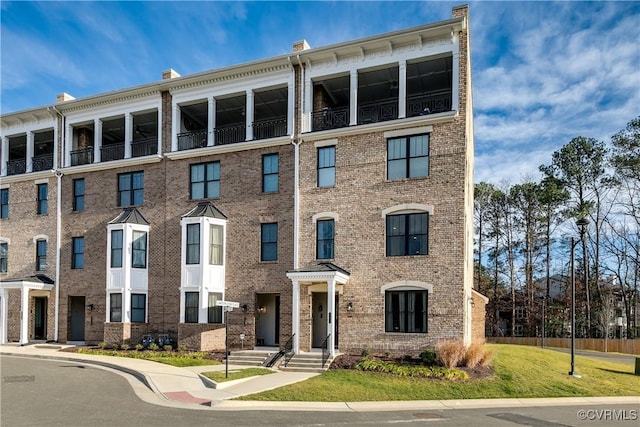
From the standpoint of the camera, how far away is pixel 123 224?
24969 mm

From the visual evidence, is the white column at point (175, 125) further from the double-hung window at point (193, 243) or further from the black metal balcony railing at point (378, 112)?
the black metal balcony railing at point (378, 112)

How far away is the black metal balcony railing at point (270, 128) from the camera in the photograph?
23.8 meters

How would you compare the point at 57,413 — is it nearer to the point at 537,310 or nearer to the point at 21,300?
the point at 21,300

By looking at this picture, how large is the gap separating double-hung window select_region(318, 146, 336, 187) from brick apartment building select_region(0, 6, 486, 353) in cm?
7

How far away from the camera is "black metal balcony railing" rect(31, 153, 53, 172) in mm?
29469

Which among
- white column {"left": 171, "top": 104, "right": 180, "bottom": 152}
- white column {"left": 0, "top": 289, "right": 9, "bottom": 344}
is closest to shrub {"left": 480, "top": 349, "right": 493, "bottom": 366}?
white column {"left": 171, "top": 104, "right": 180, "bottom": 152}

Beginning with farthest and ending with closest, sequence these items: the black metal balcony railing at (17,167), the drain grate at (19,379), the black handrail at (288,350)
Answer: the black metal balcony railing at (17,167) → the black handrail at (288,350) → the drain grate at (19,379)

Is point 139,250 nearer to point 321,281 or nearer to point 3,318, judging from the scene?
point 3,318

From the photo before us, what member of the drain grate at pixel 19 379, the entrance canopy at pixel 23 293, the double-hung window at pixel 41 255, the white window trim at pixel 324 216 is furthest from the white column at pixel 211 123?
the drain grate at pixel 19 379

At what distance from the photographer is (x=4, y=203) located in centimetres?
3061

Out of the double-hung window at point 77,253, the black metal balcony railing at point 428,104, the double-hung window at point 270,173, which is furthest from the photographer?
the double-hung window at point 77,253

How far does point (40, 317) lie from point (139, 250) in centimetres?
906

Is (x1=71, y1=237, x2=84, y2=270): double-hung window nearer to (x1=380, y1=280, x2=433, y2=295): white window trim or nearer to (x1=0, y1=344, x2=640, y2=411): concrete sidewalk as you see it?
(x1=0, y1=344, x2=640, y2=411): concrete sidewalk

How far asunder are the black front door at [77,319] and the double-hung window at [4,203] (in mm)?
7189
